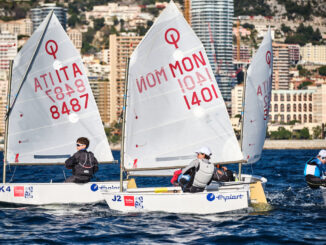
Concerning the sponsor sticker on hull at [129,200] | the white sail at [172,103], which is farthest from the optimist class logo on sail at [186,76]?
the sponsor sticker on hull at [129,200]

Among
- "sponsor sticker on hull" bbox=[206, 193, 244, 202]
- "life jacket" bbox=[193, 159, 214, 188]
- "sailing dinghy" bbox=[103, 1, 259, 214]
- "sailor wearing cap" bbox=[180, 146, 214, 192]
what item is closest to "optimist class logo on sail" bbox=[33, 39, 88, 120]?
"sailing dinghy" bbox=[103, 1, 259, 214]

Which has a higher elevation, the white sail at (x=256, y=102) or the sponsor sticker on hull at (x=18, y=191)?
the white sail at (x=256, y=102)

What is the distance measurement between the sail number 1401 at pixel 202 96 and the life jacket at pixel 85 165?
3.59m

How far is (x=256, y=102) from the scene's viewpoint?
32.7 metres

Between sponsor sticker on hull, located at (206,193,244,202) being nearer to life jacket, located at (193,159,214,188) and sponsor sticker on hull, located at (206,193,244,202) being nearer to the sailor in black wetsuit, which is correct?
life jacket, located at (193,159,214,188)

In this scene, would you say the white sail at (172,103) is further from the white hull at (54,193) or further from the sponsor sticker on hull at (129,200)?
the white hull at (54,193)

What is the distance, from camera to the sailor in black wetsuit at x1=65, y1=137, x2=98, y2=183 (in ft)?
83.6

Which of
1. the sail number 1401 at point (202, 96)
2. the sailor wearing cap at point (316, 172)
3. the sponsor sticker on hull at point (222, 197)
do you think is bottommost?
the sponsor sticker on hull at point (222, 197)

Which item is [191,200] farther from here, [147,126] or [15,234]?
[15,234]

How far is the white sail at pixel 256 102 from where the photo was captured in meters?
32.4

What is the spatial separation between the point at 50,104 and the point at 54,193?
4.21 m

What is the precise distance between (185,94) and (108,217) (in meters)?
4.79

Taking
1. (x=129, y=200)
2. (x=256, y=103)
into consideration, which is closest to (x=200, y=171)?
(x=129, y=200)

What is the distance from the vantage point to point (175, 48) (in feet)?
84.1
